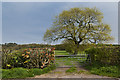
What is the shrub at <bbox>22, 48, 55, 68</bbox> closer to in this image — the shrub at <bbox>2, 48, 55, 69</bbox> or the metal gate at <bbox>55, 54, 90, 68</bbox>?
the shrub at <bbox>2, 48, 55, 69</bbox>

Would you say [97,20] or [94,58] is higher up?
[97,20]

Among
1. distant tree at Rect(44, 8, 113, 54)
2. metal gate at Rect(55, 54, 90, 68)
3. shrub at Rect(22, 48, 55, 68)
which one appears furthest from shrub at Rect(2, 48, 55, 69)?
distant tree at Rect(44, 8, 113, 54)

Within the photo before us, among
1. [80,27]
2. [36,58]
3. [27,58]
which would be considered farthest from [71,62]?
[80,27]

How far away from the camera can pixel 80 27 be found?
1559 cm

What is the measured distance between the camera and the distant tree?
15108 millimetres

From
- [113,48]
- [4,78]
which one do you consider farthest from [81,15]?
[4,78]

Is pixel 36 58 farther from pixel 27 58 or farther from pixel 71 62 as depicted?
pixel 71 62

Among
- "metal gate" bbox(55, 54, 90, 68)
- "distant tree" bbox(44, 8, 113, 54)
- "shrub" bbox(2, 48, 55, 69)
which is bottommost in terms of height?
"metal gate" bbox(55, 54, 90, 68)

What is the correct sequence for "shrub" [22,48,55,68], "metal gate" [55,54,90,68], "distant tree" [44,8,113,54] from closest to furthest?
"shrub" [22,48,55,68]
"metal gate" [55,54,90,68]
"distant tree" [44,8,113,54]

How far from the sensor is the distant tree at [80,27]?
1511 cm

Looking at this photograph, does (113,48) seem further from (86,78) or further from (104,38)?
(104,38)

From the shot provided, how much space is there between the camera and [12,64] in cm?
453

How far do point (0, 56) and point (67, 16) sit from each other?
39.2ft

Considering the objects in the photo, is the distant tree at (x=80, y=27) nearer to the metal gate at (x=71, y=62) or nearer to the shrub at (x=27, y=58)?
the metal gate at (x=71, y=62)
